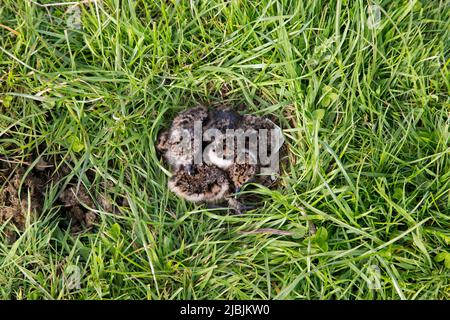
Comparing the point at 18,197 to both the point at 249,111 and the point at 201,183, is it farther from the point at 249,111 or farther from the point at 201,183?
the point at 249,111

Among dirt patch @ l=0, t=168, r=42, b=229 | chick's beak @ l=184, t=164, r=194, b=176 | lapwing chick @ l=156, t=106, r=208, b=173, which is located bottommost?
dirt patch @ l=0, t=168, r=42, b=229

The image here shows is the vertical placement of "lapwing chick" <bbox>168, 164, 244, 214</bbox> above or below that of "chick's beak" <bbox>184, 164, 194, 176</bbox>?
below

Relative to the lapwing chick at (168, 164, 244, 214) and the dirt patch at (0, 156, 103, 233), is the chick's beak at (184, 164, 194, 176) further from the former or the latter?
the dirt patch at (0, 156, 103, 233)

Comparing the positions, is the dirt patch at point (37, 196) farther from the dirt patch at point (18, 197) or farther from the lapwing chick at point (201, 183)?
the lapwing chick at point (201, 183)

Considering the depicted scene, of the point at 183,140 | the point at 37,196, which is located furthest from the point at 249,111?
the point at 37,196

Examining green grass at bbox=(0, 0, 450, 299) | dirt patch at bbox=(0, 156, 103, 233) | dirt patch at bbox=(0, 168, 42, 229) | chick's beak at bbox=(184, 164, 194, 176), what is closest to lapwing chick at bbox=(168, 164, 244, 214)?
chick's beak at bbox=(184, 164, 194, 176)

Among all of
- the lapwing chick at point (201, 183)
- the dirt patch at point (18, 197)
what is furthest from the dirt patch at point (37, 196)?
the lapwing chick at point (201, 183)

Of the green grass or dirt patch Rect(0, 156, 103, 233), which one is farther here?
dirt patch Rect(0, 156, 103, 233)
